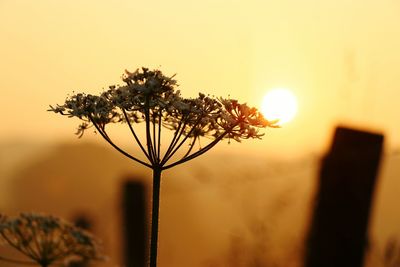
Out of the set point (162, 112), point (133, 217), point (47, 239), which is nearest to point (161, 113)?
point (162, 112)

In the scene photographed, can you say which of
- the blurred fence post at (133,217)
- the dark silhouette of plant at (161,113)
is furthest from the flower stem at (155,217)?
the blurred fence post at (133,217)

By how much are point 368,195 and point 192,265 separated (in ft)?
9.19

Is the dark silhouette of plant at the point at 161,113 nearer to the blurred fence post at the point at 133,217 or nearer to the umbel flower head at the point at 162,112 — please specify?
the umbel flower head at the point at 162,112

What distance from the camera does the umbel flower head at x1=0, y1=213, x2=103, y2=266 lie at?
683cm

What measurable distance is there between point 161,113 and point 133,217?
5851 mm

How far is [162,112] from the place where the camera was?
591 cm

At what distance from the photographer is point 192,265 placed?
9.48m

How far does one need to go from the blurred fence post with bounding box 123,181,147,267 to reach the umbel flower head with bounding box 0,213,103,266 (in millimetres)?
4321

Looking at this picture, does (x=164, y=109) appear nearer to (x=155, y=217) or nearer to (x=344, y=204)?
(x=155, y=217)

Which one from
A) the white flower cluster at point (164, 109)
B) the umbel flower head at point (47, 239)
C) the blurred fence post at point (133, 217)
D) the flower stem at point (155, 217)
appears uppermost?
the white flower cluster at point (164, 109)

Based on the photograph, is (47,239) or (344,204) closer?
(47,239)

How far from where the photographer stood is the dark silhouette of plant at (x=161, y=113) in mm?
5789

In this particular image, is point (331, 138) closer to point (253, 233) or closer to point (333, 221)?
A: point (333, 221)

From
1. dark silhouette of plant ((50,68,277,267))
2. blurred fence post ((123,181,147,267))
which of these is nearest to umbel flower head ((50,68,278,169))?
dark silhouette of plant ((50,68,277,267))
